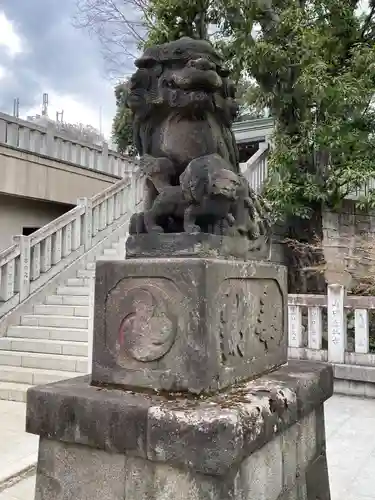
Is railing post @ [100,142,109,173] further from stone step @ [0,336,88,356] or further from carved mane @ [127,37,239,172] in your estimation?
carved mane @ [127,37,239,172]

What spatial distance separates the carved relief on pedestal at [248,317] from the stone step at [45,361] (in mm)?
3413

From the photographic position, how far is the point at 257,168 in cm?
920

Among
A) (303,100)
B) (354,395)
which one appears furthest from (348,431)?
(303,100)

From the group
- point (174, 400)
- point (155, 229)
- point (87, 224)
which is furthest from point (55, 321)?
point (174, 400)

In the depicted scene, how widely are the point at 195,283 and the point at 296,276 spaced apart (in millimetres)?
7201

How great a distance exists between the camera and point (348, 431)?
4098 mm

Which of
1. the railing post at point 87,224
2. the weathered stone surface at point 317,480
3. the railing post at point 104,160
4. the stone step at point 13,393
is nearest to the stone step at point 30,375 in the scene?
the stone step at point 13,393

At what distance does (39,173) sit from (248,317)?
7.41 meters

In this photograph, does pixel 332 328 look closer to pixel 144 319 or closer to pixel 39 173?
pixel 144 319

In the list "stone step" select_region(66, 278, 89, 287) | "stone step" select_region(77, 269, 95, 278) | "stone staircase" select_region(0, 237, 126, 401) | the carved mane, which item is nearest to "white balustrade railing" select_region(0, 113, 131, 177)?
"stone step" select_region(77, 269, 95, 278)

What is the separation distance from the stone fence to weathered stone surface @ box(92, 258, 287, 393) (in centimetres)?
376

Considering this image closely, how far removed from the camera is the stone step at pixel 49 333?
19.0ft

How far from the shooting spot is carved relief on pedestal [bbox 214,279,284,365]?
1.89 metres

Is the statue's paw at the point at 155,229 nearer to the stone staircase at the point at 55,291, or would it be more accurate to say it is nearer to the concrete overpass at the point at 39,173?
the stone staircase at the point at 55,291
